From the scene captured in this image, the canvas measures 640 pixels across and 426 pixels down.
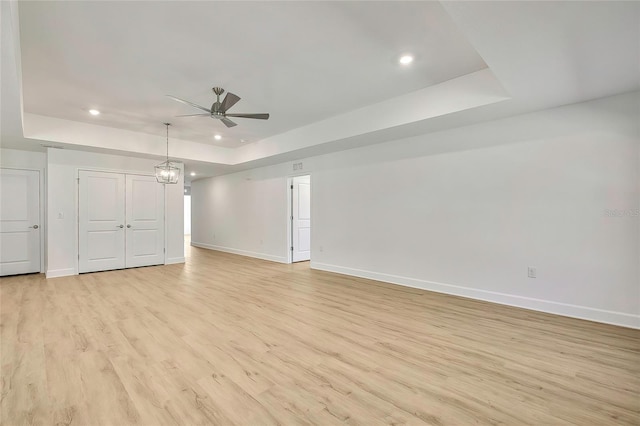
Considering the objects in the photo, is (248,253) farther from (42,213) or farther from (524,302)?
(524,302)

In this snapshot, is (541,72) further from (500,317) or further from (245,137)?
(245,137)

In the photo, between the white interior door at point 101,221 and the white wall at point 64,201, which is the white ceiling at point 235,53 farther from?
the white interior door at point 101,221

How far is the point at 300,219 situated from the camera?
7328 mm

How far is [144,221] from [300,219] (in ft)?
11.9

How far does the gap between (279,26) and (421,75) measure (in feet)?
5.99

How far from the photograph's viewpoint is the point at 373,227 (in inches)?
213

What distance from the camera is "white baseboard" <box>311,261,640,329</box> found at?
10.4 ft

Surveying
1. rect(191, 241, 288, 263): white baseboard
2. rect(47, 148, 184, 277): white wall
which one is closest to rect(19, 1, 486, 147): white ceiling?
rect(47, 148, 184, 277): white wall

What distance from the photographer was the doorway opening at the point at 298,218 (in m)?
7.16

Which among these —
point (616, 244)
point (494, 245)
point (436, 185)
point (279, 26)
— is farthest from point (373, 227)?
point (279, 26)

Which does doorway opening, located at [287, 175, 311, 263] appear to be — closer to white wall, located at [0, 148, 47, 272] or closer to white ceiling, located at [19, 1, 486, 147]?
white ceiling, located at [19, 1, 486, 147]

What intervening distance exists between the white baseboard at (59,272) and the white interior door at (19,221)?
0.81 meters

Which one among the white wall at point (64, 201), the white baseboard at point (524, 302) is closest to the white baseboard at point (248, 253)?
the white baseboard at point (524, 302)

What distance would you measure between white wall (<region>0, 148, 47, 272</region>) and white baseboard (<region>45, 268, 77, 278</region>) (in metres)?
0.77
